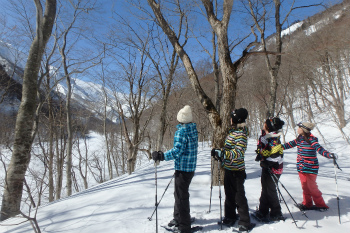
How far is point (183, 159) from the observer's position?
8.61ft

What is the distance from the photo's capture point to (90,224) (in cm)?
270

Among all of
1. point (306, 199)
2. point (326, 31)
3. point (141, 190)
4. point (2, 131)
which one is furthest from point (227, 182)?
point (326, 31)

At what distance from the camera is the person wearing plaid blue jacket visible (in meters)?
2.56

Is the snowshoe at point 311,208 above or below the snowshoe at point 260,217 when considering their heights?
above

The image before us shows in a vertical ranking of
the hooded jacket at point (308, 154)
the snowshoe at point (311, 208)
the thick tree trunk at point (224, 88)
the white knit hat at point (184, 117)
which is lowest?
the snowshoe at point (311, 208)

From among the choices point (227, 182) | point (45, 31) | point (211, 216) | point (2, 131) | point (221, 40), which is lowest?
point (211, 216)

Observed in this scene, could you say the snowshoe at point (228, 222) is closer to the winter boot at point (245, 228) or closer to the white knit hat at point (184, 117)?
the winter boot at point (245, 228)

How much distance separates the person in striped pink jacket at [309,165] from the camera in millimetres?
3008

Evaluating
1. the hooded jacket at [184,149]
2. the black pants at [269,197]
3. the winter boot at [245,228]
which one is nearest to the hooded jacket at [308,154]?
the black pants at [269,197]

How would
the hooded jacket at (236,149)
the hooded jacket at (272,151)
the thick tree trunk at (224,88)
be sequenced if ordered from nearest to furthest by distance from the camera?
1. the hooded jacket at (236,149)
2. the hooded jacket at (272,151)
3. the thick tree trunk at (224,88)

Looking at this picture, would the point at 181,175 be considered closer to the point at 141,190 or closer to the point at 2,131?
the point at 141,190

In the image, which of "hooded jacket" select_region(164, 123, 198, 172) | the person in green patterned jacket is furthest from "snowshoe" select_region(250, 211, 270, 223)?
"hooded jacket" select_region(164, 123, 198, 172)

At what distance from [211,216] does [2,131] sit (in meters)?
15.4

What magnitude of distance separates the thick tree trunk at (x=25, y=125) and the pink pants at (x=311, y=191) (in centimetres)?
545
